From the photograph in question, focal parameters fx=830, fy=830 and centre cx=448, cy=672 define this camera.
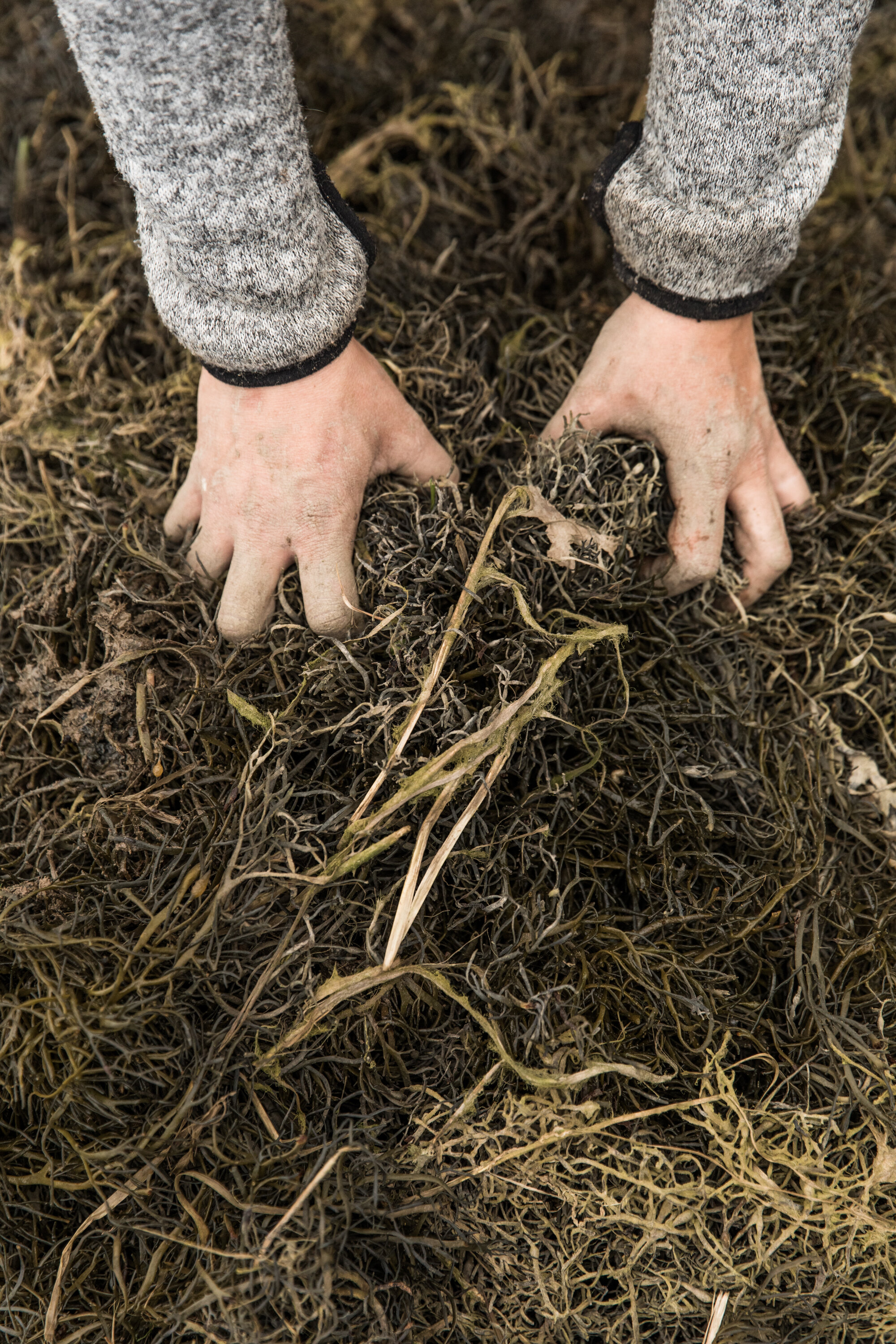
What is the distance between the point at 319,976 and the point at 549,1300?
0.34 m

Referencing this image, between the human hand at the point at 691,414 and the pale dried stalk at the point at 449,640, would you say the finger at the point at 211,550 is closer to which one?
the pale dried stalk at the point at 449,640

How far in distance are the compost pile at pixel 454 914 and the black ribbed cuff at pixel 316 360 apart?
0.48 feet

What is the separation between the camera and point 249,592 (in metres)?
0.84

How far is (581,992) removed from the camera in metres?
0.75

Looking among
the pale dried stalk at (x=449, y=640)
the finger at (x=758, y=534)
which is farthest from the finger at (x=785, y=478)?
the pale dried stalk at (x=449, y=640)

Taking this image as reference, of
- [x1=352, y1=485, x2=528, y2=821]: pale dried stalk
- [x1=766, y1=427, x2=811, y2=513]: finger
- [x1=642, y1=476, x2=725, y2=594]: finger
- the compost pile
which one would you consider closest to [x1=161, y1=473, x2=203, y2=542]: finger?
the compost pile

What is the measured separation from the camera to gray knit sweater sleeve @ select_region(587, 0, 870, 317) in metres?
0.68

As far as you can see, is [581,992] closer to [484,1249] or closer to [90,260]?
[484,1249]

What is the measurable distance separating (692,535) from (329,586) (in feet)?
1.26

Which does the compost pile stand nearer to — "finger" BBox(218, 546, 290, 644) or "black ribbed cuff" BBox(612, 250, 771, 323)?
"finger" BBox(218, 546, 290, 644)

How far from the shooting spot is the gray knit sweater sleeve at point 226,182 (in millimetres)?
615

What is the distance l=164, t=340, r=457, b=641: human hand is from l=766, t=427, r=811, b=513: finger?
41cm

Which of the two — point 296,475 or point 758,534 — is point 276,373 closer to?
point 296,475

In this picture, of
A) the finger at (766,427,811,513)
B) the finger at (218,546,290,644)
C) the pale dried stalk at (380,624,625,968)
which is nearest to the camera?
the pale dried stalk at (380,624,625,968)
